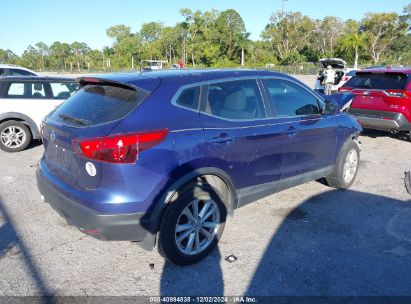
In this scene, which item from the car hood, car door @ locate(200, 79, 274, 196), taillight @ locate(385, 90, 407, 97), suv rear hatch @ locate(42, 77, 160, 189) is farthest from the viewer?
the car hood

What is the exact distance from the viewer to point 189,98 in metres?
3.23

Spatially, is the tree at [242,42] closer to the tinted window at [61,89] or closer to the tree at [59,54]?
the tree at [59,54]

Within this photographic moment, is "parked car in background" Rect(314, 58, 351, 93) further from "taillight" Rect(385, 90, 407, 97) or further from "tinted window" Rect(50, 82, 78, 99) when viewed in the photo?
"tinted window" Rect(50, 82, 78, 99)

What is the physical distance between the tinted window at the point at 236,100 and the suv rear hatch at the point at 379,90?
5.19m

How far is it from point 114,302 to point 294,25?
84.4m

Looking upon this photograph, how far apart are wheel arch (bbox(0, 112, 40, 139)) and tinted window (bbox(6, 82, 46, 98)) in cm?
40

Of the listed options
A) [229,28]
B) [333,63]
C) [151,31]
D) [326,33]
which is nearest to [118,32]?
[151,31]

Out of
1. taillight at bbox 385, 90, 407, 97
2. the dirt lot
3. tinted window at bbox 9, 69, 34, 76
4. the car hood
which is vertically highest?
the car hood

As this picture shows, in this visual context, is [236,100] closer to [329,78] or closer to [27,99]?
[27,99]

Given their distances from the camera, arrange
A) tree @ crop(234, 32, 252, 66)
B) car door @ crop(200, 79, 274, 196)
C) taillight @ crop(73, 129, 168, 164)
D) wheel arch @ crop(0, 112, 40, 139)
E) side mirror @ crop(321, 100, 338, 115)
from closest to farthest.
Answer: taillight @ crop(73, 129, 168, 164), car door @ crop(200, 79, 274, 196), side mirror @ crop(321, 100, 338, 115), wheel arch @ crop(0, 112, 40, 139), tree @ crop(234, 32, 252, 66)

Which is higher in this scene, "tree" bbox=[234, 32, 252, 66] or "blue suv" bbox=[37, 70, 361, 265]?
"tree" bbox=[234, 32, 252, 66]

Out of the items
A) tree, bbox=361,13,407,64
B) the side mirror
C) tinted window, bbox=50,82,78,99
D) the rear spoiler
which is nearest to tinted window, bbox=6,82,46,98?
tinted window, bbox=50,82,78,99

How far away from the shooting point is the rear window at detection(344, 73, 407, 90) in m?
7.77

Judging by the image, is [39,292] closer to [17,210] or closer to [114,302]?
[114,302]
